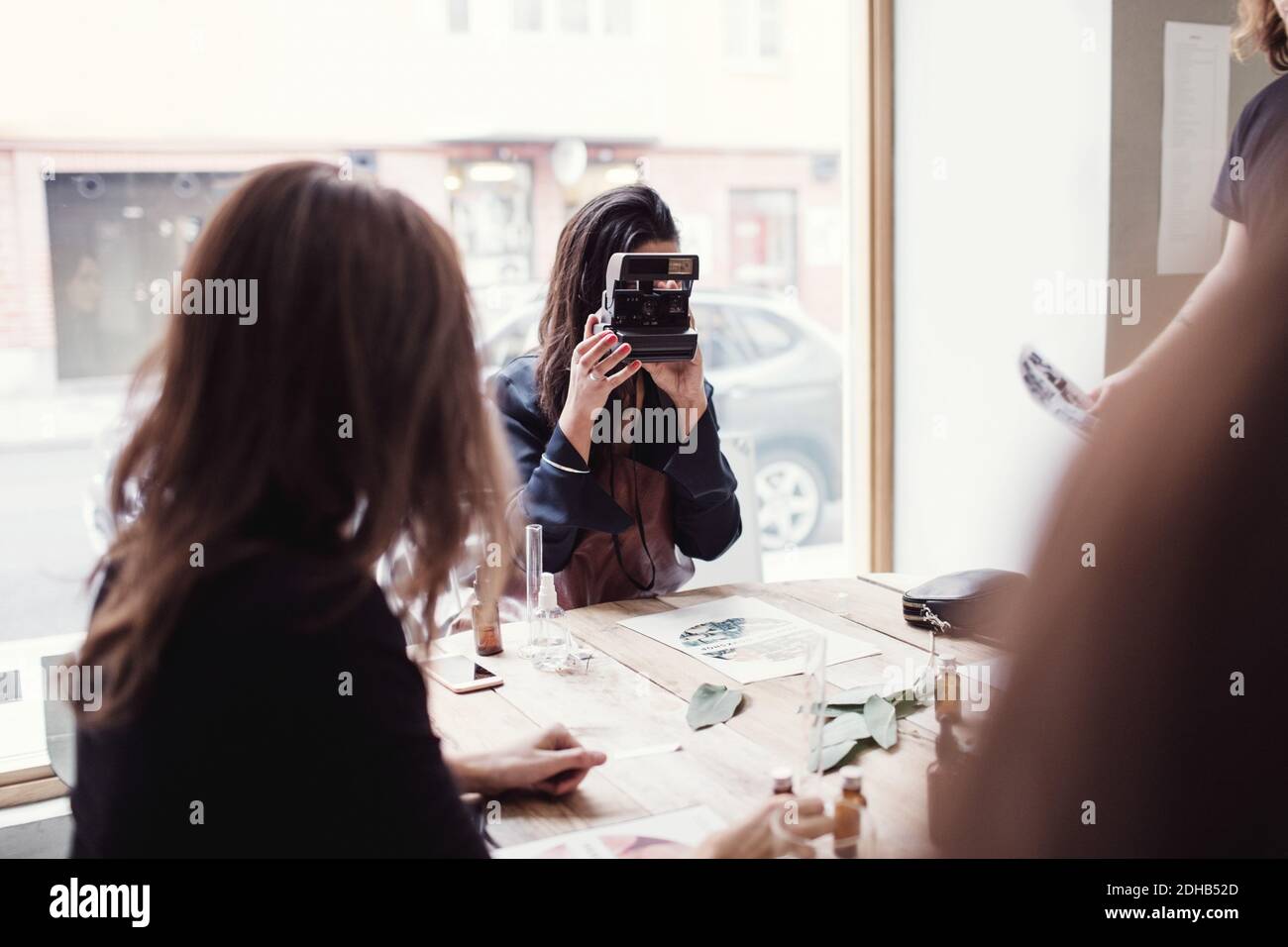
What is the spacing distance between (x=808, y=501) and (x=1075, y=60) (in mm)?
2278

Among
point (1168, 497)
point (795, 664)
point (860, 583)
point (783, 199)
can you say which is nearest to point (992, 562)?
point (860, 583)

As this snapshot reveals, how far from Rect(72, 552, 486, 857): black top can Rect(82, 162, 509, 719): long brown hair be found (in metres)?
0.03

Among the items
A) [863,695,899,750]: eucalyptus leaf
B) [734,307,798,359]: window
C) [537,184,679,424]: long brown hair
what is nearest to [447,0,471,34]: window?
[734,307,798,359]: window

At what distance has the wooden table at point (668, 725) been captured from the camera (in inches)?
48.9

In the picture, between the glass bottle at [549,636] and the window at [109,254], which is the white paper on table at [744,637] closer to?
the glass bottle at [549,636]

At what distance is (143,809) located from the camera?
909 mm

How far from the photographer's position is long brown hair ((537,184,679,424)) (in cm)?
221

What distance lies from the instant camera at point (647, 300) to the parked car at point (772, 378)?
7.69ft

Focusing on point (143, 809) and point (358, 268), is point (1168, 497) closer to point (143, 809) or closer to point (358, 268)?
point (358, 268)

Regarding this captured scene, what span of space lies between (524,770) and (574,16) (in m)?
4.18

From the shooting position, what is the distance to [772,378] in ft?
14.9

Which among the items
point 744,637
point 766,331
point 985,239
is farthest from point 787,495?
point 744,637

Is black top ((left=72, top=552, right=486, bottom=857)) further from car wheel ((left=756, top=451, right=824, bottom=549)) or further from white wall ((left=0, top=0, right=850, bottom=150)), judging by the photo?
car wheel ((left=756, top=451, right=824, bottom=549))

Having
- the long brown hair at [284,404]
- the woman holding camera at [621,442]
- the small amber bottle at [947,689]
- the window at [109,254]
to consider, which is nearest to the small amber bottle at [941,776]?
the small amber bottle at [947,689]
